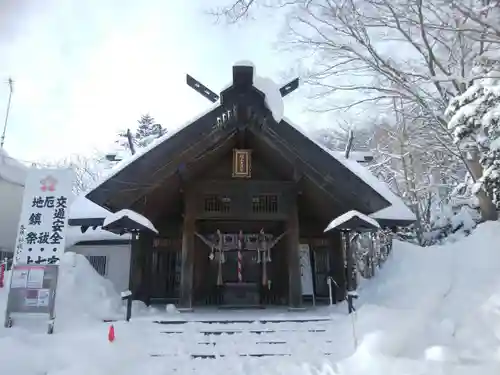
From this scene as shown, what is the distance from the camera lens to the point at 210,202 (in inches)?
410

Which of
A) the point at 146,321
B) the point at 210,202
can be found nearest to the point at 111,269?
the point at 210,202

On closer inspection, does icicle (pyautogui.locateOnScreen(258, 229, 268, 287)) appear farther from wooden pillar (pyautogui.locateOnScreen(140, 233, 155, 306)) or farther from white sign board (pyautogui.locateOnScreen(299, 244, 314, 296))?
wooden pillar (pyautogui.locateOnScreen(140, 233, 155, 306))

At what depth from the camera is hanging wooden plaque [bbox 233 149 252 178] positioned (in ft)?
33.0

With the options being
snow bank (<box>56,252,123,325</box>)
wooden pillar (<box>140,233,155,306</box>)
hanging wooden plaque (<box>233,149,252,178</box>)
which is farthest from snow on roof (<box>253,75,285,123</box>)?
wooden pillar (<box>140,233,155,306</box>)

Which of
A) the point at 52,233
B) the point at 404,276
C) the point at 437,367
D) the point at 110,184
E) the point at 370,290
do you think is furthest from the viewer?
the point at 370,290

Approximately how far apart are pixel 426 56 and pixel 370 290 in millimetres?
8134

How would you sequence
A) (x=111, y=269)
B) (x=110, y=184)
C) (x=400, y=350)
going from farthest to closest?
(x=111, y=269) < (x=110, y=184) < (x=400, y=350)

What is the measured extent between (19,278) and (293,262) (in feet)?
19.8

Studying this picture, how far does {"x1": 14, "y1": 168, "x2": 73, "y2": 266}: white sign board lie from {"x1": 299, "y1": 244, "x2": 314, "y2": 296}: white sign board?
7.32 metres

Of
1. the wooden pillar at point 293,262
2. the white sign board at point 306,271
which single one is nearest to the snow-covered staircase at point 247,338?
the wooden pillar at point 293,262

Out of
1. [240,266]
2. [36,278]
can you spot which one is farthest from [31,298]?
[240,266]

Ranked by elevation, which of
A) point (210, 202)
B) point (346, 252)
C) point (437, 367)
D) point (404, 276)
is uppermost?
point (210, 202)

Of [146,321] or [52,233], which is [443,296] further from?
[52,233]

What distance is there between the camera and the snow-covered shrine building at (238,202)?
8.96 m
